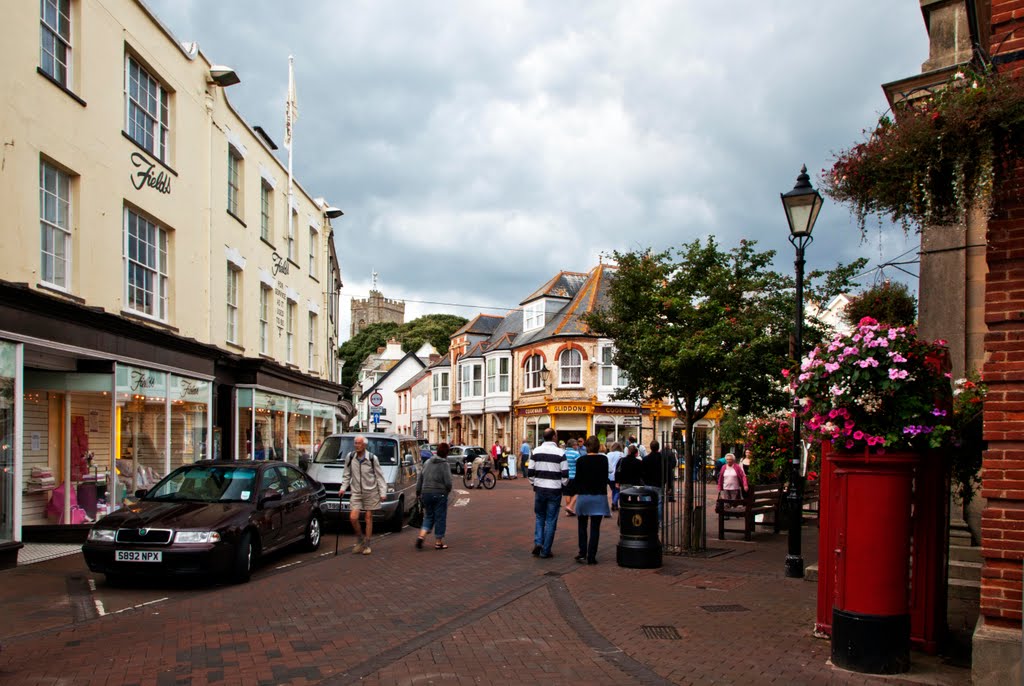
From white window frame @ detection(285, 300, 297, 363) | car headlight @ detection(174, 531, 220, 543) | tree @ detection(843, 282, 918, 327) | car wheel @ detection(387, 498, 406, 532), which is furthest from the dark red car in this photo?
white window frame @ detection(285, 300, 297, 363)

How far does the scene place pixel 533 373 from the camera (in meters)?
47.2

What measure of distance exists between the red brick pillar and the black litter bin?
603 centimetres

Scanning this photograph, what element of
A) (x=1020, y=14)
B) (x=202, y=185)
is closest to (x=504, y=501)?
(x=202, y=185)

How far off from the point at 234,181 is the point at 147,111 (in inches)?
211

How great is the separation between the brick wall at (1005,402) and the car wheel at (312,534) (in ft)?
31.6

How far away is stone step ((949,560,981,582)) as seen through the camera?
9.03 metres

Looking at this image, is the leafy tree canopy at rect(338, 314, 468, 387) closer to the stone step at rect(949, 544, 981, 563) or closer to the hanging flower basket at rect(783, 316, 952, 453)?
the stone step at rect(949, 544, 981, 563)

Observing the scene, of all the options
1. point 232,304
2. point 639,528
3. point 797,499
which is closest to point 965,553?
point 797,499

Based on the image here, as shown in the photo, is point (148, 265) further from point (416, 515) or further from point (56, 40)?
point (416, 515)

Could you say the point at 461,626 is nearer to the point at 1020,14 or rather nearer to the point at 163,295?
the point at 1020,14

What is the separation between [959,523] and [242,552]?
871cm

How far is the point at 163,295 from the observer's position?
16.8 metres

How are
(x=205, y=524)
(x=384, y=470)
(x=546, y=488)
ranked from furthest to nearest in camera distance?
(x=384, y=470)
(x=546, y=488)
(x=205, y=524)

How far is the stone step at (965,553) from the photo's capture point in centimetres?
932
